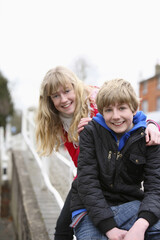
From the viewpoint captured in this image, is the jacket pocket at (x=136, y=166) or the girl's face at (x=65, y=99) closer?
the jacket pocket at (x=136, y=166)

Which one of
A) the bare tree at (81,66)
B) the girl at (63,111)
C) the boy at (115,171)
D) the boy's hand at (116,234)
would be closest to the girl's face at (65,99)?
the girl at (63,111)

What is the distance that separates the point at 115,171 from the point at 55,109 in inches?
40.5

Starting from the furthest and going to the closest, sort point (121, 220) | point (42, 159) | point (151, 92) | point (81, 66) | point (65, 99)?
point (151, 92)
point (81, 66)
point (42, 159)
point (65, 99)
point (121, 220)

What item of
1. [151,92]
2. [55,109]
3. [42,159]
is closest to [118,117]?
[55,109]

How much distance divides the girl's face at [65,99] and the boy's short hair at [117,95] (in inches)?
25.7

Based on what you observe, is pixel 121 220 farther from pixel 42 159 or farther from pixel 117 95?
pixel 42 159

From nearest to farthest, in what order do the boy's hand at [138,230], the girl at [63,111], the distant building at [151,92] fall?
1. the boy's hand at [138,230]
2. the girl at [63,111]
3. the distant building at [151,92]

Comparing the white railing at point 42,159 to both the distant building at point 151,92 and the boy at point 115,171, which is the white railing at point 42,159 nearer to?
the boy at point 115,171

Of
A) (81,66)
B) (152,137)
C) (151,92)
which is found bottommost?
(152,137)

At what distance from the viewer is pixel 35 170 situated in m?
5.47

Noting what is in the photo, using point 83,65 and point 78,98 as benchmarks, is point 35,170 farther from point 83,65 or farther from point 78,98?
point 83,65

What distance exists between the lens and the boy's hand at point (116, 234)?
4.74 ft

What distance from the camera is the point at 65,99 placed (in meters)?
2.26

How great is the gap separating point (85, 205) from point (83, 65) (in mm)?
20906
